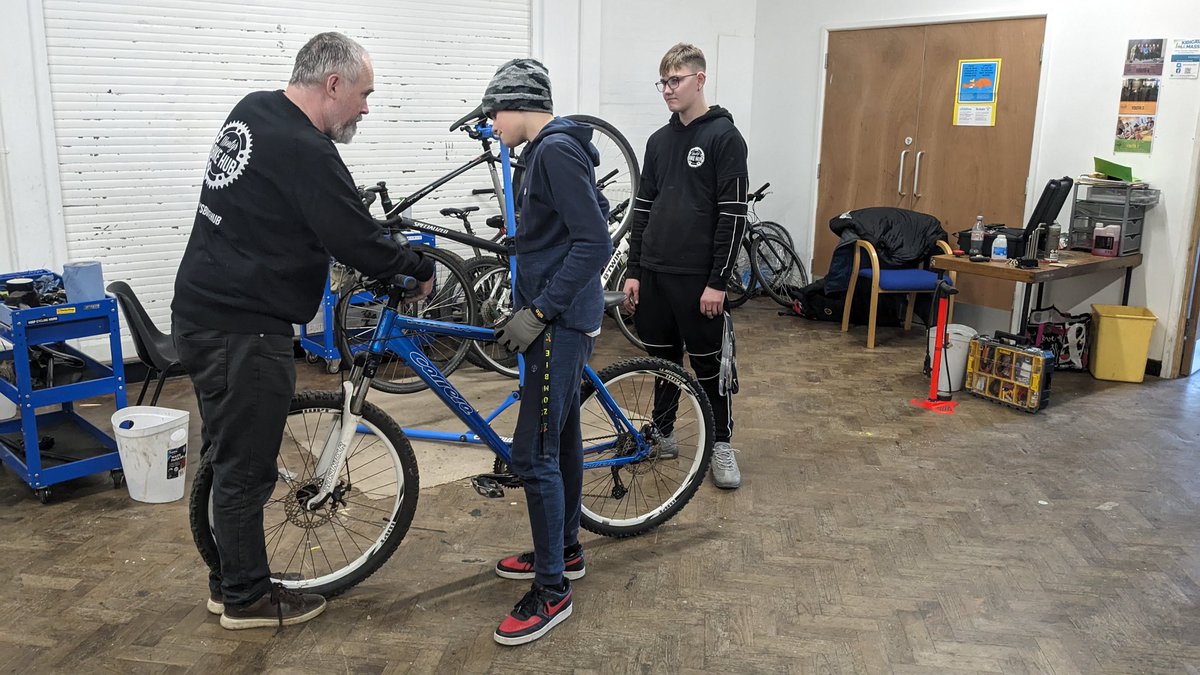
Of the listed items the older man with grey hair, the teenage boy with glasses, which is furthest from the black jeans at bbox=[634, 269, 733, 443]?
the older man with grey hair

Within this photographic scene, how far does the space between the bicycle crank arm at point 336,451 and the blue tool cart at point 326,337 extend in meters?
2.20

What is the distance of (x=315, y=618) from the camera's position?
104 inches

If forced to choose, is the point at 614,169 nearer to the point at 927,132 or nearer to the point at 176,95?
the point at 927,132

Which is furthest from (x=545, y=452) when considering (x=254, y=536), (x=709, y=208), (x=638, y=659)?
(x=709, y=208)

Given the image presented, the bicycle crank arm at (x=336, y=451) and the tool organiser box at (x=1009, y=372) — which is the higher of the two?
the bicycle crank arm at (x=336, y=451)

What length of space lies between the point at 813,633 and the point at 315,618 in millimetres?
1373

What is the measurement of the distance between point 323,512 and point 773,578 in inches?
53.4

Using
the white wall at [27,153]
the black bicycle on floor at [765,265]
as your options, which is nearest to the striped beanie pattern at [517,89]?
the white wall at [27,153]

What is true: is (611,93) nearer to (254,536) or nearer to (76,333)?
(76,333)

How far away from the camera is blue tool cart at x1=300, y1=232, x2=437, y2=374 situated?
4840mm

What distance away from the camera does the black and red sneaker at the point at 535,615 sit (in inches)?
100.0

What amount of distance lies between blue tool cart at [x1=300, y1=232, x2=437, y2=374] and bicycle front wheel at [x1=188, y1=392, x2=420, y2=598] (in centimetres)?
172

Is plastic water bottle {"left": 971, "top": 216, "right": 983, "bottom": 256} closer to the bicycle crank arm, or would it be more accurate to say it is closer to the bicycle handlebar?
the bicycle handlebar

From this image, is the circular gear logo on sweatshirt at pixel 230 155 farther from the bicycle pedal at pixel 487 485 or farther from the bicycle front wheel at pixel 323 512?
the bicycle pedal at pixel 487 485
